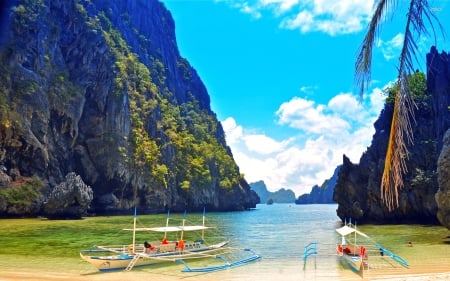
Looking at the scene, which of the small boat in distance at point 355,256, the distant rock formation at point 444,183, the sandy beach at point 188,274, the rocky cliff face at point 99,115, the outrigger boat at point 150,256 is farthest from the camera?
the rocky cliff face at point 99,115

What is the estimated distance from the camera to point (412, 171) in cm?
5562

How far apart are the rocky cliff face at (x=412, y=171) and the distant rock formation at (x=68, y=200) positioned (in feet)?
134

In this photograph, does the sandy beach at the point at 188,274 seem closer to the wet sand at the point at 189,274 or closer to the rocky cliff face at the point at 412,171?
the wet sand at the point at 189,274

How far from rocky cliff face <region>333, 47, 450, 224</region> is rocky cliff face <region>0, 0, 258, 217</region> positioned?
44.5m

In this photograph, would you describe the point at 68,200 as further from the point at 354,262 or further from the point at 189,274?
the point at 354,262

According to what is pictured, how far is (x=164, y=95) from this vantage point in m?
122

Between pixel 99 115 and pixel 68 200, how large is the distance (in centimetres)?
2513

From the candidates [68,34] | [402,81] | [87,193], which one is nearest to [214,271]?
[402,81]

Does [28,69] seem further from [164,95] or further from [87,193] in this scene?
[164,95]

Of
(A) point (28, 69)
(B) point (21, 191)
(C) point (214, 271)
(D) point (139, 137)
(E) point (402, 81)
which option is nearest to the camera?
(E) point (402, 81)

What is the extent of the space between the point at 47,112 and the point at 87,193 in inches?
636

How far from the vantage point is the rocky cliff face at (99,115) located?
2425 inches

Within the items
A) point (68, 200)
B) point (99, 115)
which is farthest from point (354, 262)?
point (99, 115)

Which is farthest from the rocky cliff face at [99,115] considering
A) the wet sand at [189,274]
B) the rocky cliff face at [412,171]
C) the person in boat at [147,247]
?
the rocky cliff face at [412,171]
